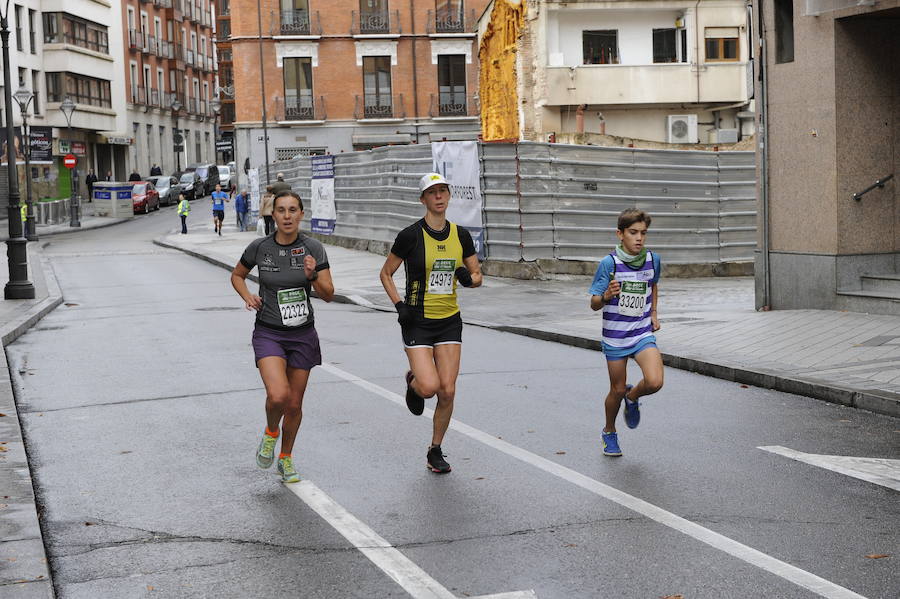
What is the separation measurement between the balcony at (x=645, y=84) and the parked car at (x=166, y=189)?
32385 millimetres

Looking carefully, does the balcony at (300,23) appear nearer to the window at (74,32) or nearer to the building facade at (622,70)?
the window at (74,32)

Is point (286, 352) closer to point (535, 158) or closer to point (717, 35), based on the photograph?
point (535, 158)

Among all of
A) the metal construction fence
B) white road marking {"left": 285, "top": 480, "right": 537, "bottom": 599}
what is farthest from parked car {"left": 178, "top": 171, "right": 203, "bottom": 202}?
white road marking {"left": 285, "top": 480, "right": 537, "bottom": 599}

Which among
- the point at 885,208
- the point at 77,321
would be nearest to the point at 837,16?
the point at 885,208

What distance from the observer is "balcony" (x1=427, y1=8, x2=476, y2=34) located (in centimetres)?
6247

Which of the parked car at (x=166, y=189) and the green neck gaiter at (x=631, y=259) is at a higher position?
the parked car at (x=166, y=189)

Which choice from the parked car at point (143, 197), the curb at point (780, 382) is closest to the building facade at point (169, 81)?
the parked car at point (143, 197)

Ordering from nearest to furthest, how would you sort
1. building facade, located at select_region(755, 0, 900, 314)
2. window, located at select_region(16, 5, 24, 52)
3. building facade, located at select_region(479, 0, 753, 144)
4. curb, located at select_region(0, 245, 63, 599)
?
curb, located at select_region(0, 245, 63, 599), building facade, located at select_region(755, 0, 900, 314), building facade, located at select_region(479, 0, 753, 144), window, located at select_region(16, 5, 24, 52)

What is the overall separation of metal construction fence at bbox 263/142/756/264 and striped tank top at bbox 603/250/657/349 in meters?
13.6

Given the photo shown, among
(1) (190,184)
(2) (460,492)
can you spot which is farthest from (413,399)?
(1) (190,184)

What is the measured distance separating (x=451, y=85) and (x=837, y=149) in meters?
49.8

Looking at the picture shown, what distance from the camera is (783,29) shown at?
1528cm

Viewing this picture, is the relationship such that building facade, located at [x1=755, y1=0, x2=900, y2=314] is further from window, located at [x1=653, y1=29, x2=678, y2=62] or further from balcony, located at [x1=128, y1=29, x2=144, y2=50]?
balcony, located at [x1=128, y1=29, x2=144, y2=50]

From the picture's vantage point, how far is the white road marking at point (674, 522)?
5.03 metres
